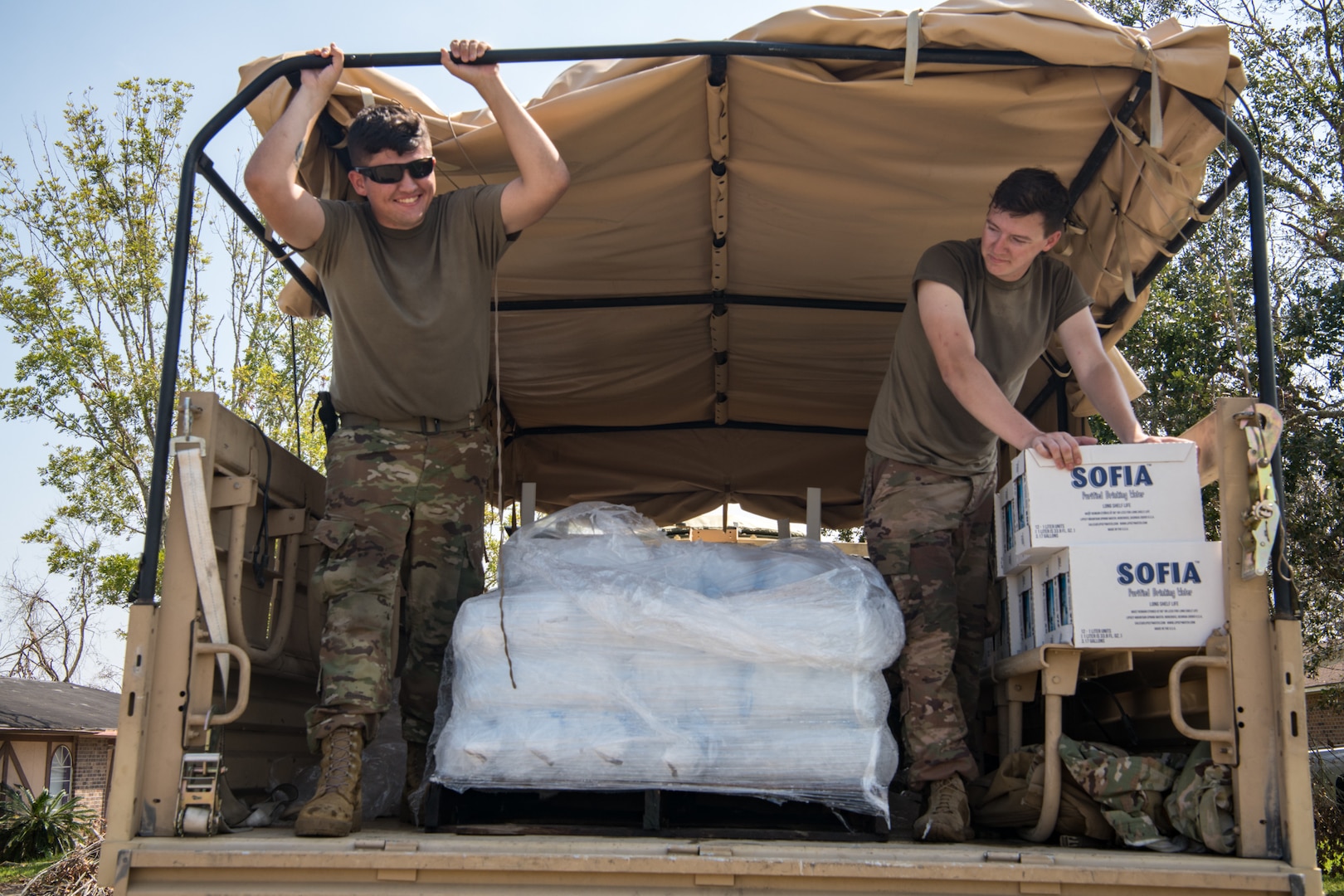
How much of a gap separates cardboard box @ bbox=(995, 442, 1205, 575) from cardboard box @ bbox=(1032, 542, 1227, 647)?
34mm

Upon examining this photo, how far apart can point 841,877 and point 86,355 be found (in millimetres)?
13662

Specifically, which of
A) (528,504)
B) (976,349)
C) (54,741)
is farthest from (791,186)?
(54,741)

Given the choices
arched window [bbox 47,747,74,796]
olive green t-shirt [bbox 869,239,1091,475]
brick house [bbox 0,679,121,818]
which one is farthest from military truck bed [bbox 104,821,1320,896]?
arched window [bbox 47,747,74,796]

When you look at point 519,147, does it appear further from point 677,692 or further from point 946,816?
point 946,816

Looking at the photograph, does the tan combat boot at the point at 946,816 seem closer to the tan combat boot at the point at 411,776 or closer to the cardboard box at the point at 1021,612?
the cardboard box at the point at 1021,612

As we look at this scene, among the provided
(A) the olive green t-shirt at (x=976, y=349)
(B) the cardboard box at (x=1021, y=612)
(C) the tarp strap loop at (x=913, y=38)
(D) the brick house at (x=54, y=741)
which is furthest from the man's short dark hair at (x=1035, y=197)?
(D) the brick house at (x=54, y=741)

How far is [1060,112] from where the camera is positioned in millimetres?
3223

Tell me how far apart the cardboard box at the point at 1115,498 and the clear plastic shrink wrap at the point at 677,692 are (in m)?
0.46

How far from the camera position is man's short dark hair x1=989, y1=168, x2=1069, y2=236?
3078mm

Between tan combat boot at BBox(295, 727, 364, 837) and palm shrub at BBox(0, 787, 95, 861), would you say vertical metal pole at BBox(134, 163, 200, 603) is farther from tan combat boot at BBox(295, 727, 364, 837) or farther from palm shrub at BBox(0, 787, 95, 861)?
palm shrub at BBox(0, 787, 95, 861)

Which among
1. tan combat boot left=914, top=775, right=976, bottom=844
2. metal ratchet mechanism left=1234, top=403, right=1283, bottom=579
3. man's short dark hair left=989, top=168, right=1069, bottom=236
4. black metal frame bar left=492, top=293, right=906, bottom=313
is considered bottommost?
tan combat boot left=914, top=775, right=976, bottom=844

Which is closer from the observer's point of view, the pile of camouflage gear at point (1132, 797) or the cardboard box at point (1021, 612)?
the pile of camouflage gear at point (1132, 797)

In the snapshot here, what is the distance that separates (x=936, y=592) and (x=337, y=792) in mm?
1624

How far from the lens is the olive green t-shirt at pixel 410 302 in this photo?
309cm
